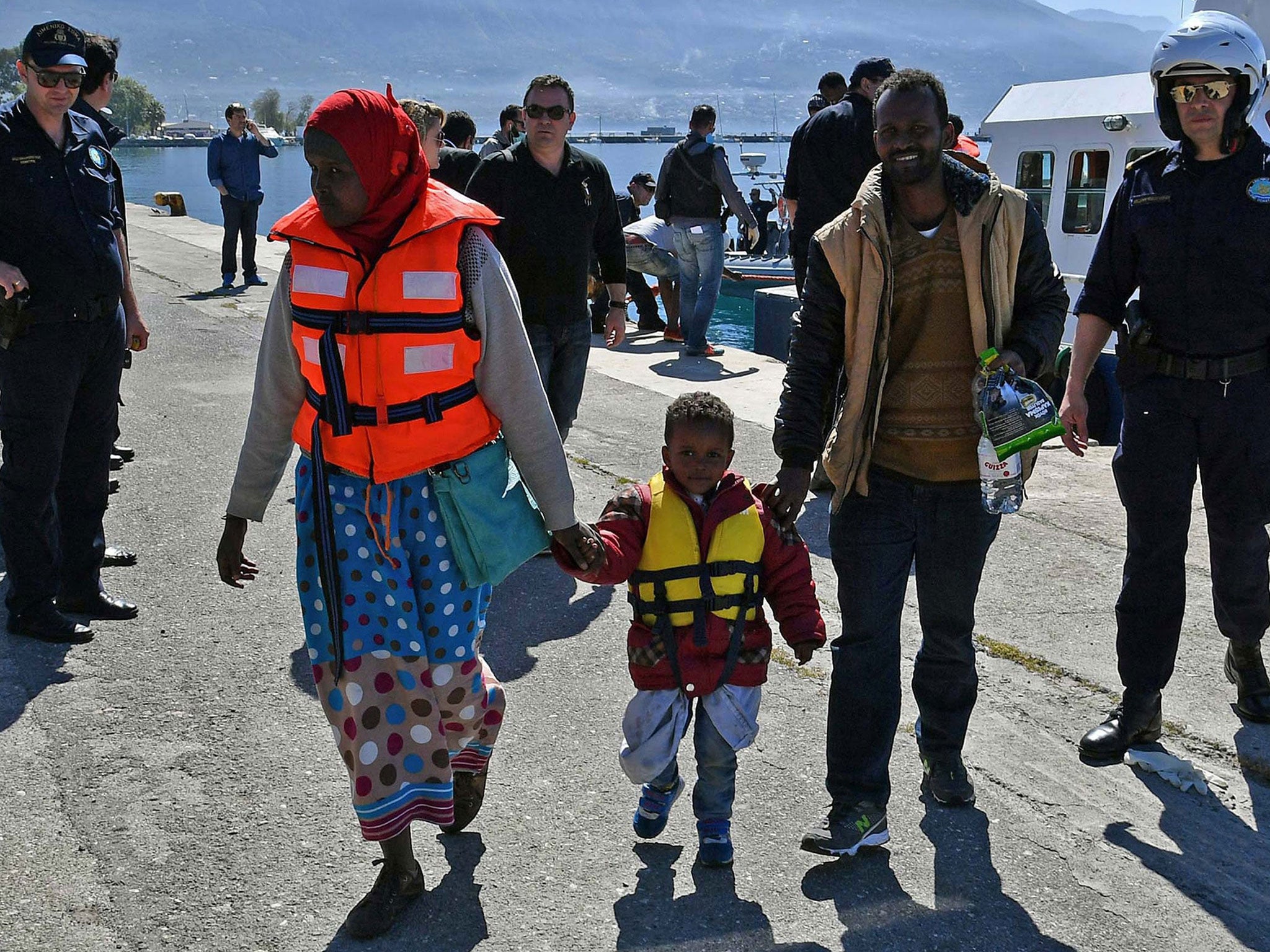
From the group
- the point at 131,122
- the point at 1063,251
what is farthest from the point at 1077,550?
the point at 131,122

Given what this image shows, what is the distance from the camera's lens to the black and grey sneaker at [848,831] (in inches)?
136

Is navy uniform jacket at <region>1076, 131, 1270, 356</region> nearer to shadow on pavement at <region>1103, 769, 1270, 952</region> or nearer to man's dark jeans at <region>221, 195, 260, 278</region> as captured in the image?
shadow on pavement at <region>1103, 769, 1270, 952</region>

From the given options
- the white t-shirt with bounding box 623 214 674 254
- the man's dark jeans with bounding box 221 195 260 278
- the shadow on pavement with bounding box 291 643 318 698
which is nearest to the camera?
the shadow on pavement with bounding box 291 643 318 698

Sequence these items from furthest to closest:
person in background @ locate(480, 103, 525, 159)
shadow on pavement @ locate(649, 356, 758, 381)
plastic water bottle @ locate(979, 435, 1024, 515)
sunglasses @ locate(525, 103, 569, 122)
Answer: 1. shadow on pavement @ locate(649, 356, 758, 381)
2. person in background @ locate(480, 103, 525, 159)
3. sunglasses @ locate(525, 103, 569, 122)
4. plastic water bottle @ locate(979, 435, 1024, 515)

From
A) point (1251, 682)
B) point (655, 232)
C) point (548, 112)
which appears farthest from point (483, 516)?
point (655, 232)

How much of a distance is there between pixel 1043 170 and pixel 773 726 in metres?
12.9

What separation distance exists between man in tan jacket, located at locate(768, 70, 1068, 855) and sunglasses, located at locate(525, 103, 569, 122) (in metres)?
2.41

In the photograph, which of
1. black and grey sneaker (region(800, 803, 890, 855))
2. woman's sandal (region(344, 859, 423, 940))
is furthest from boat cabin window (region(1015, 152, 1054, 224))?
woman's sandal (region(344, 859, 423, 940))

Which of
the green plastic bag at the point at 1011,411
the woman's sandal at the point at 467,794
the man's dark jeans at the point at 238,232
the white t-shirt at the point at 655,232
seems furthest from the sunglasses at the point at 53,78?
the man's dark jeans at the point at 238,232

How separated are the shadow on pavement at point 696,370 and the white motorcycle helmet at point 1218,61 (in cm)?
652

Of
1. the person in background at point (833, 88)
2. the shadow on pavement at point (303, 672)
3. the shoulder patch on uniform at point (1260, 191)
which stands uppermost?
the person in background at point (833, 88)

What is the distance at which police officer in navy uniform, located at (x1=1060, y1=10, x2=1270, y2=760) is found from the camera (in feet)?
12.7

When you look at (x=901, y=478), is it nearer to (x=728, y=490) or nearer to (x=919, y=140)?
(x=728, y=490)

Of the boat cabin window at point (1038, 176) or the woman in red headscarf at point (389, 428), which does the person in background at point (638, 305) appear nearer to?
the boat cabin window at point (1038, 176)
